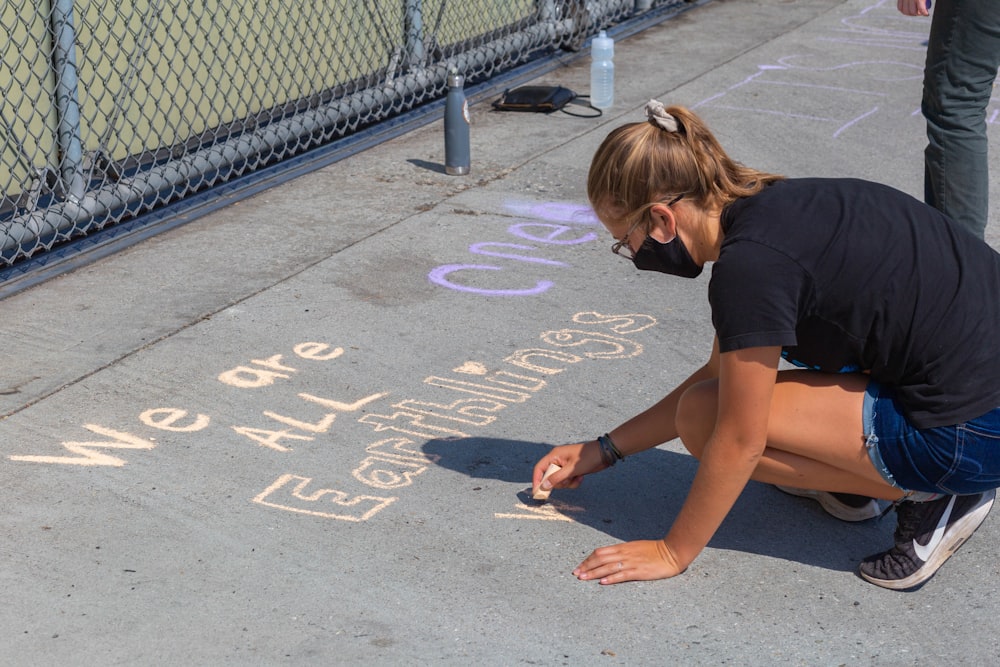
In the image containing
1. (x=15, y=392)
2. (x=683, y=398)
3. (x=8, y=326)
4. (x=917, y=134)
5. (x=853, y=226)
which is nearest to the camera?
(x=853, y=226)

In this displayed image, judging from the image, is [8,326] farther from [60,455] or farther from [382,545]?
[382,545]

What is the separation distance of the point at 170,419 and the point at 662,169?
1.73 m

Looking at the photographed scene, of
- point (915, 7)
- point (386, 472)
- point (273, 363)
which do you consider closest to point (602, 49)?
point (915, 7)

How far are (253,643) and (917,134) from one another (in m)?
5.06

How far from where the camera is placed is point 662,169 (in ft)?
7.87

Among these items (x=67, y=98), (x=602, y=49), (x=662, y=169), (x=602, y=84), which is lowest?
(x=602, y=84)

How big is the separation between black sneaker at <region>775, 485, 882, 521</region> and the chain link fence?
9.99 feet

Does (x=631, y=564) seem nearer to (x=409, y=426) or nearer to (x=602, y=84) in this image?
(x=409, y=426)

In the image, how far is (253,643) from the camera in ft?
8.23

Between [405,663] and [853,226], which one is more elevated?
[853,226]

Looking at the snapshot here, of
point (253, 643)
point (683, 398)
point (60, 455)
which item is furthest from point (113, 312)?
point (683, 398)

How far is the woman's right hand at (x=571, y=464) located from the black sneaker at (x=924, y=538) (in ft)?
2.21

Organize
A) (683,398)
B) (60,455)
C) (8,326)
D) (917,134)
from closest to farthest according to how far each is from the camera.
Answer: (683,398) < (60,455) < (8,326) < (917,134)

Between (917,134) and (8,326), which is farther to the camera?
(917,134)
